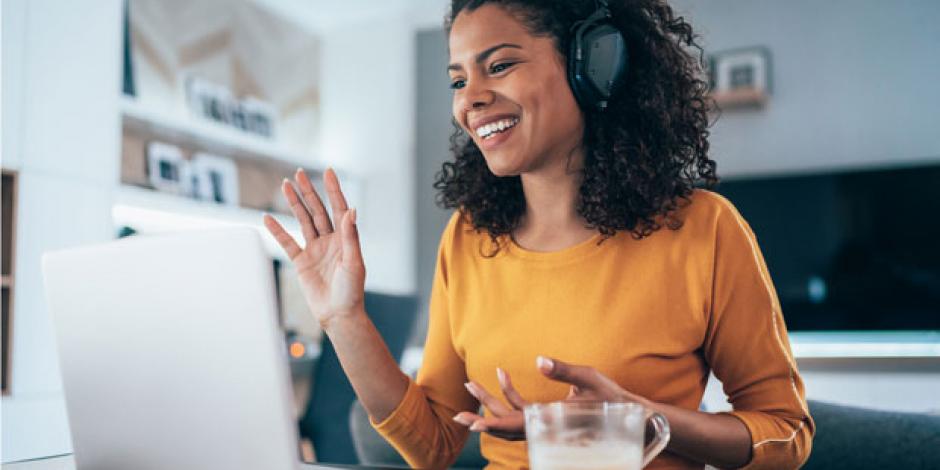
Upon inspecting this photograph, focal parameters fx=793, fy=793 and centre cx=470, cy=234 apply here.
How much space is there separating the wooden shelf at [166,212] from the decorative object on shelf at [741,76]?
7.26 feet

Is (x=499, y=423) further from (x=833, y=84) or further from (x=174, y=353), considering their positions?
(x=833, y=84)

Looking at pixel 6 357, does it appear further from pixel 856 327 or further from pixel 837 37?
pixel 837 37

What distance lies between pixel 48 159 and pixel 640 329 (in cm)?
224

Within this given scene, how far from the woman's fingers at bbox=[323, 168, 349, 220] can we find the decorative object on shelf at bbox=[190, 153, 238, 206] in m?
2.92

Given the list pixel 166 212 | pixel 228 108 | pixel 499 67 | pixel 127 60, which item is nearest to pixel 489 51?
pixel 499 67

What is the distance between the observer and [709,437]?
865mm

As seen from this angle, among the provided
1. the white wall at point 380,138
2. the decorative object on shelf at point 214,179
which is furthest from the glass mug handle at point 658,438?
the white wall at point 380,138

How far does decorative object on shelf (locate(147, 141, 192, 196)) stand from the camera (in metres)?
3.46

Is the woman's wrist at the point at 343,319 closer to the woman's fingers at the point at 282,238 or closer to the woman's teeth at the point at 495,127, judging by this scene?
the woman's fingers at the point at 282,238

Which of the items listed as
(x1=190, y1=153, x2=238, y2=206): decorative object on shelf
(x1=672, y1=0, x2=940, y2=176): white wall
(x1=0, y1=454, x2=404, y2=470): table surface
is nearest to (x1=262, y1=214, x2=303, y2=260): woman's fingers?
(x1=0, y1=454, x2=404, y2=470): table surface

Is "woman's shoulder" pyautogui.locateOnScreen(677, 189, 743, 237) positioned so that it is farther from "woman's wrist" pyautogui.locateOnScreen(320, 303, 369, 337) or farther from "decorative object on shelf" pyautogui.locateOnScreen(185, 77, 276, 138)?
"decorative object on shelf" pyautogui.locateOnScreen(185, 77, 276, 138)

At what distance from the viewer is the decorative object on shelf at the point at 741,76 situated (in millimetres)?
3916

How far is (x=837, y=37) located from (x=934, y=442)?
10.7 feet

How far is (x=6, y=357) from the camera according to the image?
2445 millimetres
